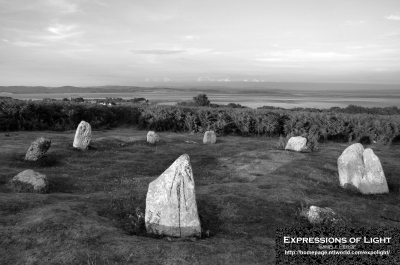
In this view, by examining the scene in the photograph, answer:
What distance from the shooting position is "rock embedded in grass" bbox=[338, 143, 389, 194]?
13117mm

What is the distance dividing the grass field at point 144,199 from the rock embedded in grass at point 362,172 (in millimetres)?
385

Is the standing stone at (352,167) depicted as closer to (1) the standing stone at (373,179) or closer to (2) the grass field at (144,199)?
A: (1) the standing stone at (373,179)

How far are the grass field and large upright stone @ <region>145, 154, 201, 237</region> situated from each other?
1.30 ft

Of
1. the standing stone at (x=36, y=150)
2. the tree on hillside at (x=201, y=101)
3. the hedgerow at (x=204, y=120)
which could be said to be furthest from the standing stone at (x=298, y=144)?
the tree on hillside at (x=201, y=101)

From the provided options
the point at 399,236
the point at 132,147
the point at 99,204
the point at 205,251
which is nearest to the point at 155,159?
the point at 132,147

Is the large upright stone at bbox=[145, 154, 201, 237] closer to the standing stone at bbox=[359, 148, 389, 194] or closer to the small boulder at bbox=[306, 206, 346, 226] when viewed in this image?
the small boulder at bbox=[306, 206, 346, 226]

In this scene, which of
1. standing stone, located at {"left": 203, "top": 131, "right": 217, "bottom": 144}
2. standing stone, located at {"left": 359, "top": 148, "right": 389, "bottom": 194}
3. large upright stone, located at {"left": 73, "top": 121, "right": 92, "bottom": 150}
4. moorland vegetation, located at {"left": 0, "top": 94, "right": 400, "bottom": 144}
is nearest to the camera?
standing stone, located at {"left": 359, "top": 148, "right": 389, "bottom": 194}

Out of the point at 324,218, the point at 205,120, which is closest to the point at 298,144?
the point at 324,218

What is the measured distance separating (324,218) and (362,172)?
5.31 m

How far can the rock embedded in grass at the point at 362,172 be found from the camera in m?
13.1

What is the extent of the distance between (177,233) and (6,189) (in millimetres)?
7271

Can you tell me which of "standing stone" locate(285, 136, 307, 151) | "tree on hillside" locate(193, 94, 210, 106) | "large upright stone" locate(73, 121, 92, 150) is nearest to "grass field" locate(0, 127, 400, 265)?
"large upright stone" locate(73, 121, 92, 150)

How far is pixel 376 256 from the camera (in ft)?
23.7

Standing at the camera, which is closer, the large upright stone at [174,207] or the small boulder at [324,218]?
the large upright stone at [174,207]
